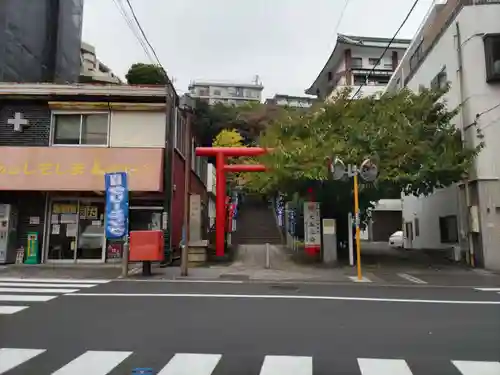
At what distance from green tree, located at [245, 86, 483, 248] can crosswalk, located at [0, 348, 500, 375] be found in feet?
33.8

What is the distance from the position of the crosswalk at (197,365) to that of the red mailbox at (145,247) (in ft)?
27.9

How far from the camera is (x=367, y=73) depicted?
4144 centimetres

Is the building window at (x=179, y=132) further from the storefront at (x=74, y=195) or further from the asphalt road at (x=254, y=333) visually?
the asphalt road at (x=254, y=333)

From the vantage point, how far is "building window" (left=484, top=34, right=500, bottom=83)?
17250mm

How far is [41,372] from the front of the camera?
5.03m

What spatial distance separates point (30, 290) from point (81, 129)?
8385 mm

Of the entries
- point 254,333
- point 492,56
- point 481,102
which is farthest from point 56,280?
point 492,56

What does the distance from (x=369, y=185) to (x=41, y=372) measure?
13540 millimetres

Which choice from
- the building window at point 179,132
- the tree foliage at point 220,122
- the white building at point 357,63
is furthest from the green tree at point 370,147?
the tree foliage at point 220,122

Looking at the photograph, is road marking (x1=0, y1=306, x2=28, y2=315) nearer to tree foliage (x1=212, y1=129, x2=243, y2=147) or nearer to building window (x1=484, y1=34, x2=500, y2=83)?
building window (x1=484, y1=34, x2=500, y2=83)

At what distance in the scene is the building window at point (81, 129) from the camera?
1800cm

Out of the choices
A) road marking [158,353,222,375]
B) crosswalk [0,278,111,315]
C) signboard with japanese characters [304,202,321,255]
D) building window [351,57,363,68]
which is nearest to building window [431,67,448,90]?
signboard with japanese characters [304,202,321,255]

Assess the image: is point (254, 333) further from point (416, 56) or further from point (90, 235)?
point (416, 56)

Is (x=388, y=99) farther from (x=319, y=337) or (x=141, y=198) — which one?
(x=319, y=337)
